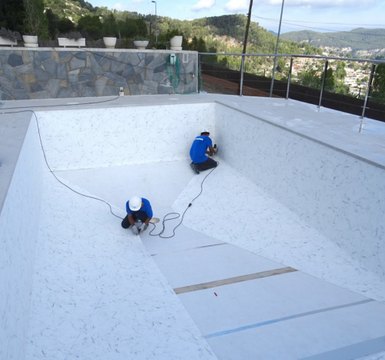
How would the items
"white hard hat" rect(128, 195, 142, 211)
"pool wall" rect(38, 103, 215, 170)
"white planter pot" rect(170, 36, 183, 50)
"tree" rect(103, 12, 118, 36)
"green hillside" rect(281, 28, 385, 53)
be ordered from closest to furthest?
"white hard hat" rect(128, 195, 142, 211) < "pool wall" rect(38, 103, 215, 170) < "white planter pot" rect(170, 36, 183, 50) < "tree" rect(103, 12, 118, 36) < "green hillside" rect(281, 28, 385, 53)

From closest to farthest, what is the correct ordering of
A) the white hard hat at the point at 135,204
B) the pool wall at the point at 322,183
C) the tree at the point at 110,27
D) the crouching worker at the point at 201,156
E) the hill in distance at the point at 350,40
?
the pool wall at the point at 322,183 < the white hard hat at the point at 135,204 < the crouching worker at the point at 201,156 < the tree at the point at 110,27 < the hill in distance at the point at 350,40

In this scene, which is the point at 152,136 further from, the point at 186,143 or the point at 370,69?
the point at 370,69

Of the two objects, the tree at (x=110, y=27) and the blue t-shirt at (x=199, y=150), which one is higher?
the tree at (x=110, y=27)

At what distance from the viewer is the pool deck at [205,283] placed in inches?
105

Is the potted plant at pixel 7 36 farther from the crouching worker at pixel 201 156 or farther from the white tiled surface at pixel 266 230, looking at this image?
the white tiled surface at pixel 266 230

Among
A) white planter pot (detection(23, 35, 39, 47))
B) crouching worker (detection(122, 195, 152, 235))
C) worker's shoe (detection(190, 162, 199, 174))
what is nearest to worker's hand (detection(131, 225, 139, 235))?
crouching worker (detection(122, 195, 152, 235))

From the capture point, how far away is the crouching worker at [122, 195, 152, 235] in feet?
14.6

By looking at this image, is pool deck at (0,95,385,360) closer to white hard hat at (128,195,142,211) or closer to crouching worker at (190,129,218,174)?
white hard hat at (128,195,142,211)

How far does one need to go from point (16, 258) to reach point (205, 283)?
6.16 feet

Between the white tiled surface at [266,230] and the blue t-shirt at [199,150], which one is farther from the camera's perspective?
the blue t-shirt at [199,150]

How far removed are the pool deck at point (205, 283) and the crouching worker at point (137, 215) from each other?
0.13m

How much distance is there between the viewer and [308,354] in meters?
2.60

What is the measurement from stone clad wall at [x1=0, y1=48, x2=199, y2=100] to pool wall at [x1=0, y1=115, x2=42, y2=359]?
407 centimetres

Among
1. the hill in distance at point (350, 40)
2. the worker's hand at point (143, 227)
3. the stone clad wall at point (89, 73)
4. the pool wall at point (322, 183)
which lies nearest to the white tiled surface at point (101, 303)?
the worker's hand at point (143, 227)
